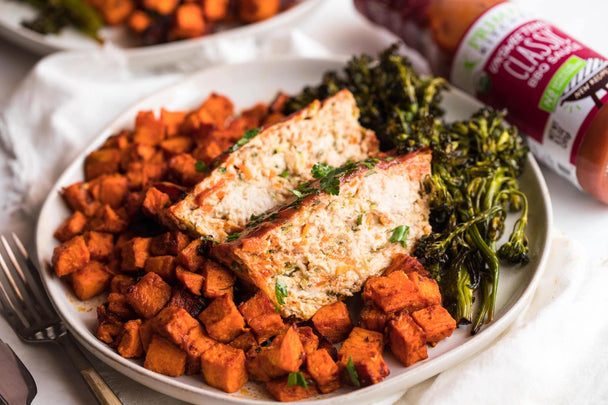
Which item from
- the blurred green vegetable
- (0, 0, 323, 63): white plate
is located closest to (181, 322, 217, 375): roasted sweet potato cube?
the blurred green vegetable

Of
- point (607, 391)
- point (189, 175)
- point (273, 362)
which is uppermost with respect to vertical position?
point (189, 175)

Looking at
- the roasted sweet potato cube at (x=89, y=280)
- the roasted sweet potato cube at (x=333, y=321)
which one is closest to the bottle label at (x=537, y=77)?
the roasted sweet potato cube at (x=333, y=321)

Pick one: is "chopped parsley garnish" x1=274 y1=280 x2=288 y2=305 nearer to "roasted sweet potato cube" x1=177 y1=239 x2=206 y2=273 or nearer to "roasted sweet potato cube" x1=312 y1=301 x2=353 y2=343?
"roasted sweet potato cube" x1=312 y1=301 x2=353 y2=343

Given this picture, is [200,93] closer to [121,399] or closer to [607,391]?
[121,399]

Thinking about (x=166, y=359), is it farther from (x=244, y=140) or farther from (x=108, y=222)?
(x=244, y=140)

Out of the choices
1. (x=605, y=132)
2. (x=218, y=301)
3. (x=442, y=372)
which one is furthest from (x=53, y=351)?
(x=605, y=132)

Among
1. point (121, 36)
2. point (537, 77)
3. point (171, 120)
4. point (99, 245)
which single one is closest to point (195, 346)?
point (99, 245)
